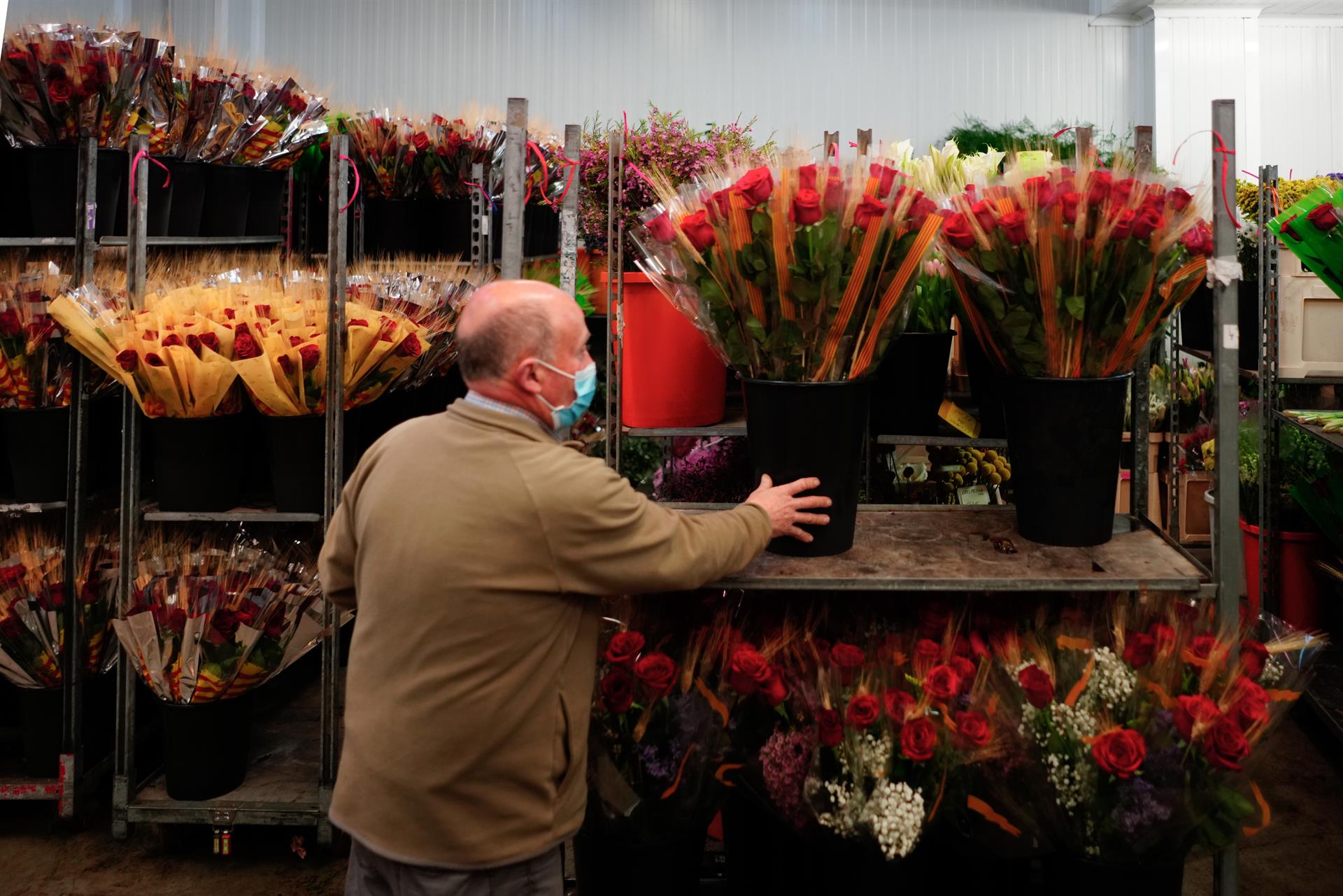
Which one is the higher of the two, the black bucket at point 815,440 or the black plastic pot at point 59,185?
the black plastic pot at point 59,185

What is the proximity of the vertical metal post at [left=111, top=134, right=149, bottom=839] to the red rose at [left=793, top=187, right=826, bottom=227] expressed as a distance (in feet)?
5.87

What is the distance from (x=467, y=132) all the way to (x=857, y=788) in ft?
9.26

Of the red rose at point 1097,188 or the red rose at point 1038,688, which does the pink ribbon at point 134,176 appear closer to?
the red rose at point 1097,188

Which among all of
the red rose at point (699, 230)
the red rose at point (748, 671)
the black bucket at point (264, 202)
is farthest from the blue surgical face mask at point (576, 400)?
the black bucket at point (264, 202)

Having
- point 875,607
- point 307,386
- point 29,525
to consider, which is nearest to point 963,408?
point 875,607

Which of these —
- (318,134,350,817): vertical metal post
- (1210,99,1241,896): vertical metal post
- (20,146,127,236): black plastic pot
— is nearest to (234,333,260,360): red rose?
(318,134,350,817): vertical metal post

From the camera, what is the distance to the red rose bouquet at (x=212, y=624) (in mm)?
2584

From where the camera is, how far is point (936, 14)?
928 centimetres

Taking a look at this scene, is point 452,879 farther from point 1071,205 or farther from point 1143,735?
point 1071,205

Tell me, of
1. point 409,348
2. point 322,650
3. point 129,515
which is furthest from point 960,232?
point 129,515

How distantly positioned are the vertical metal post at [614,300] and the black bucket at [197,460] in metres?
1.04

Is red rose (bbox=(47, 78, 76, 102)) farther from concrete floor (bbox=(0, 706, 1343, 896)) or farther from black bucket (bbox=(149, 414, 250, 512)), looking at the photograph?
concrete floor (bbox=(0, 706, 1343, 896))

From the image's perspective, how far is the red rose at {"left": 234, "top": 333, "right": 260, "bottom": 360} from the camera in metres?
2.55

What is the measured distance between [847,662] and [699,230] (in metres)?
0.72
